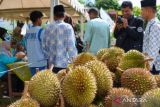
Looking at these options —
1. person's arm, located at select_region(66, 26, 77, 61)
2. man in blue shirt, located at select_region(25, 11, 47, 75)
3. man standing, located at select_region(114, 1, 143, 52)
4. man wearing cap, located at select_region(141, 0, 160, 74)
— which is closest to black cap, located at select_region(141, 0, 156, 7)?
man wearing cap, located at select_region(141, 0, 160, 74)

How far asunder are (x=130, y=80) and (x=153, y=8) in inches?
79.5

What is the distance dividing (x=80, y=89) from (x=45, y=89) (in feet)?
0.60

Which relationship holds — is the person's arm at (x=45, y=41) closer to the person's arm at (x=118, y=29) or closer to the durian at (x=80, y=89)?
the person's arm at (x=118, y=29)

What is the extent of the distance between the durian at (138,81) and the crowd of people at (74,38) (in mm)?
1698

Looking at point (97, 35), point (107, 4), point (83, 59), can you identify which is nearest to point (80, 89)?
point (83, 59)

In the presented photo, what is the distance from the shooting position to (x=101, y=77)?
7.27 feet

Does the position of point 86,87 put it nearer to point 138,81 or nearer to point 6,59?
point 138,81

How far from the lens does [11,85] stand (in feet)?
20.7

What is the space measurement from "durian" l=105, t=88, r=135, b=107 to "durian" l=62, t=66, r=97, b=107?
0.09m

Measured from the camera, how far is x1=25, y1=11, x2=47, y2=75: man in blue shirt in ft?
18.6

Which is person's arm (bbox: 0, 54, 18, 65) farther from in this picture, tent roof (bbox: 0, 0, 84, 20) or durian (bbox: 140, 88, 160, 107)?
tent roof (bbox: 0, 0, 84, 20)

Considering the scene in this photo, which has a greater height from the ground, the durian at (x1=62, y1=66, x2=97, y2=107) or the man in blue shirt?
the durian at (x1=62, y1=66, x2=97, y2=107)

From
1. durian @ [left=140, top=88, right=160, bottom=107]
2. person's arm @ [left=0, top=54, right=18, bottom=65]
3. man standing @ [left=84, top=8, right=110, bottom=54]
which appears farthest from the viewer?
person's arm @ [left=0, top=54, right=18, bottom=65]

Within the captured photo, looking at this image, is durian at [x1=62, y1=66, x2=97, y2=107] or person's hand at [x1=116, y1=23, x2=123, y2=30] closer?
durian at [x1=62, y1=66, x2=97, y2=107]
